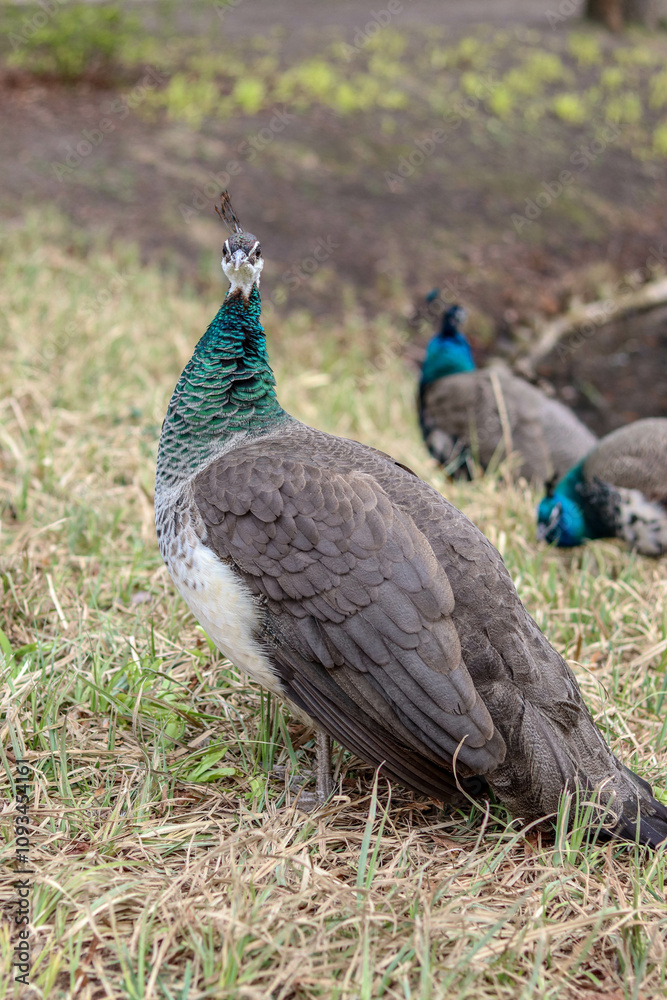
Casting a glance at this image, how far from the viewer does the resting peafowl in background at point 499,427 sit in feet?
18.1

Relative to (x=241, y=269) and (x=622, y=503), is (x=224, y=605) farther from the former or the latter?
(x=622, y=503)

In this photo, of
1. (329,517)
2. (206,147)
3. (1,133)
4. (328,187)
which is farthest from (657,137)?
(329,517)

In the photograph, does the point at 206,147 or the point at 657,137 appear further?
the point at 657,137

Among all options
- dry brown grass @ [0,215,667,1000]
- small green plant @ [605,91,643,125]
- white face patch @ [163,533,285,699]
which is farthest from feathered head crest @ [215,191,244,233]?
small green plant @ [605,91,643,125]

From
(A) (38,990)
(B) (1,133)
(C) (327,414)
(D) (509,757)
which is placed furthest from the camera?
(B) (1,133)

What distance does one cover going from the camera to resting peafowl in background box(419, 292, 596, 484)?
5.52 metres

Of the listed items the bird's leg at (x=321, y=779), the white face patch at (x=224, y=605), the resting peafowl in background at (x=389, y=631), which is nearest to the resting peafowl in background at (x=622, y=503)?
the resting peafowl in background at (x=389, y=631)

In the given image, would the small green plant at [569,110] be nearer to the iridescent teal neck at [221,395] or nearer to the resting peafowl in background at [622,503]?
the resting peafowl in background at [622,503]

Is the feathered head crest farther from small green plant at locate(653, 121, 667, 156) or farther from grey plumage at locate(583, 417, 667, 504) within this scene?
small green plant at locate(653, 121, 667, 156)

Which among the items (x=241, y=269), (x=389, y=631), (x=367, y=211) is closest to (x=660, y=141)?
(x=367, y=211)

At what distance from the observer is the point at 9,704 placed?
9.09 ft

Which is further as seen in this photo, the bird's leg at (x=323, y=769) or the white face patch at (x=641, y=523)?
the white face patch at (x=641, y=523)

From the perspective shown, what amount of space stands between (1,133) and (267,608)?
8.08m

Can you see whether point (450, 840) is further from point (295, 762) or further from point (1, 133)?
point (1, 133)
